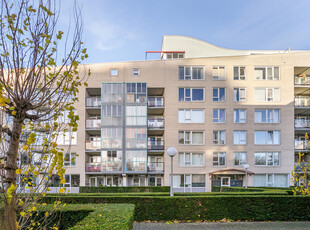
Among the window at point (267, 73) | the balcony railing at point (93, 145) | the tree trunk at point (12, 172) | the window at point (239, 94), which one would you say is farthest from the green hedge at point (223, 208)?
the window at point (267, 73)

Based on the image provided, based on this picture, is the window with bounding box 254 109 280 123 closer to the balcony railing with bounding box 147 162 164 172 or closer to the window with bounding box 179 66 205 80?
the window with bounding box 179 66 205 80

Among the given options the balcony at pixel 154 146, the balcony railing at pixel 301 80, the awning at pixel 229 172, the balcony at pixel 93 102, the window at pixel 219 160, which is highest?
the balcony railing at pixel 301 80

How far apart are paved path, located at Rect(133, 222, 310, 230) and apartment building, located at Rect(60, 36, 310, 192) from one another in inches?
584

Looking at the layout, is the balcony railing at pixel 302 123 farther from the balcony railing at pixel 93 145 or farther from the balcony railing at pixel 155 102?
the balcony railing at pixel 93 145

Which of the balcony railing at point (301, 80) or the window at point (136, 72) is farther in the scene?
the balcony railing at point (301, 80)

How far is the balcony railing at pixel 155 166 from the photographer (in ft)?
81.2

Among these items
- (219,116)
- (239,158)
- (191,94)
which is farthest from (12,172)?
(239,158)

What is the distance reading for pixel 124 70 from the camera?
25.9m

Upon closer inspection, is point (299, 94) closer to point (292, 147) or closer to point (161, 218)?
point (292, 147)

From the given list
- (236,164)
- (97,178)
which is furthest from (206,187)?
(97,178)

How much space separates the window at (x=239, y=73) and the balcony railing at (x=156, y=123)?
1043cm

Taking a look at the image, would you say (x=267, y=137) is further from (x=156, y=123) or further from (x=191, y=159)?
(x=156, y=123)

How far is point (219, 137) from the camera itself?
25109mm

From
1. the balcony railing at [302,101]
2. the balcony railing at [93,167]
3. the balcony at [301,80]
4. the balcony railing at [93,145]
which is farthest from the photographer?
the balcony at [301,80]
